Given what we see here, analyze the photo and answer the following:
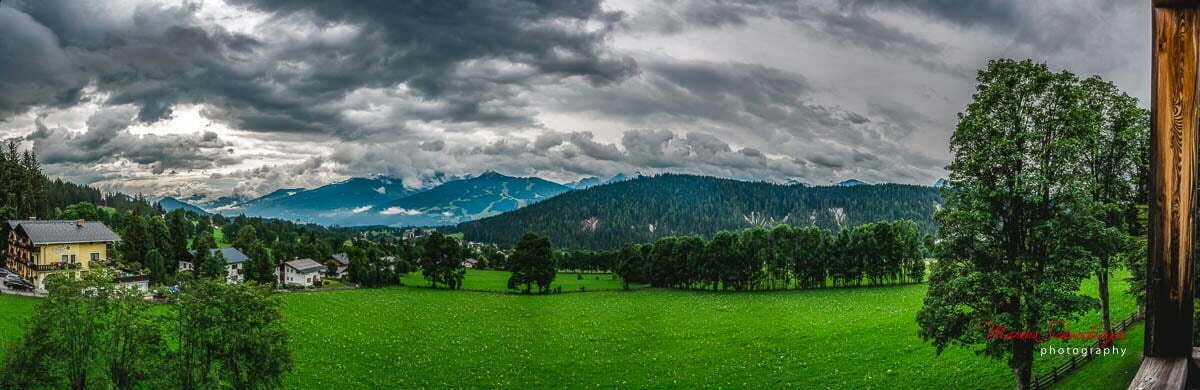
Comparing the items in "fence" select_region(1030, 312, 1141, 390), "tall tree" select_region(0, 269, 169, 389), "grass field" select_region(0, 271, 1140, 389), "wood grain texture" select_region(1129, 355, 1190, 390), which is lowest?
"grass field" select_region(0, 271, 1140, 389)

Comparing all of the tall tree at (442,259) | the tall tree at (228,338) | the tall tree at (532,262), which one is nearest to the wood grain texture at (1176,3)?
the tall tree at (228,338)

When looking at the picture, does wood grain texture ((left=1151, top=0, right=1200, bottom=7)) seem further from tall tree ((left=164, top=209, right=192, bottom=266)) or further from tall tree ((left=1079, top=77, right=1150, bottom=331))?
tall tree ((left=164, top=209, right=192, bottom=266))

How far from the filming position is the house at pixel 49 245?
172ft

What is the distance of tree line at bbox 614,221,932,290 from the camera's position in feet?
236

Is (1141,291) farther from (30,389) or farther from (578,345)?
(30,389)

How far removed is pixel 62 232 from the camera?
5491 cm

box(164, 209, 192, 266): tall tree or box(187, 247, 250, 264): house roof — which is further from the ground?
box(164, 209, 192, 266): tall tree

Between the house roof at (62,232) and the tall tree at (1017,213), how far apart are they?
7386 centimetres

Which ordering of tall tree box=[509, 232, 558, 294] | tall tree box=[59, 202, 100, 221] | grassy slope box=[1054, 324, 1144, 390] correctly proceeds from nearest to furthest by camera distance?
1. grassy slope box=[1054, 324, 1144, 390]
2. tall tree box=[509, 232, 558, 294]
3. tall tree box=[59, 202, 100, 221]

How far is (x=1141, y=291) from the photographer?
17.2 meters

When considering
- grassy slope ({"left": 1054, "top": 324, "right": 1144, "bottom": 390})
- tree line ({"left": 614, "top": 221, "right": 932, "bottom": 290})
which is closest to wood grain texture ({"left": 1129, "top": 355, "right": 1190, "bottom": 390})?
grassy slope ({"left": 1054, "top": 324, "right": 1144, "bottom": 390})

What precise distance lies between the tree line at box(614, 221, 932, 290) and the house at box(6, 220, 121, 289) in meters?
68.5

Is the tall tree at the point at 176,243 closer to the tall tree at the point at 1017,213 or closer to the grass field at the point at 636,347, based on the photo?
the grass field at the point at 636,347

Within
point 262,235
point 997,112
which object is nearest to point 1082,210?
point 997,112
